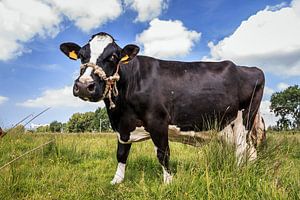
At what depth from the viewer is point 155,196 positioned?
14.0 ft

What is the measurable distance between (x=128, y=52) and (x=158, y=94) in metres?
0.92

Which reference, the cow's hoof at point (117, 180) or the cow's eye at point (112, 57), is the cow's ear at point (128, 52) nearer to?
the cow's eye at point (112, 57)

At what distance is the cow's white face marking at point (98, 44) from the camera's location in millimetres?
5668

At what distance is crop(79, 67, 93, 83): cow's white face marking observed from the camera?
5.17 m

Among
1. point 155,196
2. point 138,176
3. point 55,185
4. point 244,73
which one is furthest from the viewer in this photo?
point 244,73

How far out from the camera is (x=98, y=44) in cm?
583

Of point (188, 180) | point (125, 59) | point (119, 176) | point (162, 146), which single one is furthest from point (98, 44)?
point (188, 180)

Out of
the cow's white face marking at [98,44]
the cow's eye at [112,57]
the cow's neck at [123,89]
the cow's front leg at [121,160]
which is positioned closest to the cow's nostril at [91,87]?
the cow's white face marking at [98,44]

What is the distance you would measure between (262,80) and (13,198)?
5.65m

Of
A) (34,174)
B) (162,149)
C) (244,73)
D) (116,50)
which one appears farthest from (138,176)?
(244,73)

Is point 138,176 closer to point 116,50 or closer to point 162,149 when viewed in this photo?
point 162,149

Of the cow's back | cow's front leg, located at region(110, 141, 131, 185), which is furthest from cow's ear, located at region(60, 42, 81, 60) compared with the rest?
cow's front leg, located at region(110, 141, 131, 185)

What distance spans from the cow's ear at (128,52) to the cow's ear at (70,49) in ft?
3.09

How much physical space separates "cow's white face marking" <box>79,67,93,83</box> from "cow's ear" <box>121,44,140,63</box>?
831mm
